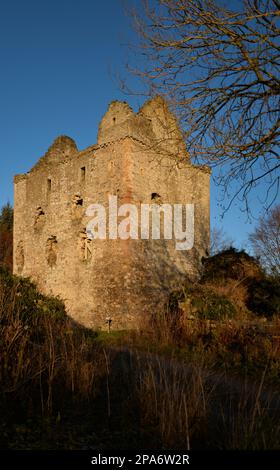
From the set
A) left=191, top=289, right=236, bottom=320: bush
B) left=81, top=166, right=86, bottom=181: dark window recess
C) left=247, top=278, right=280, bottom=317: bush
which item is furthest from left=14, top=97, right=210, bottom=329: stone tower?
left=247, top=278, right=280, bottom=317: bush

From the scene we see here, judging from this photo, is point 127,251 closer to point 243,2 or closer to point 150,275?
point 150,275

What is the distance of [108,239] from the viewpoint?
573 inches

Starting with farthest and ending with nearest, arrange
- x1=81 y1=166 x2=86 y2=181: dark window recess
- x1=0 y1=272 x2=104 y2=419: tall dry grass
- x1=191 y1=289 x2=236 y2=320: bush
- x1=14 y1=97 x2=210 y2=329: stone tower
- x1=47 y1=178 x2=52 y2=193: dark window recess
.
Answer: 1. x1=47 y1=178 x2=52 y2=193: dark window recess
2. x1=81 y1=166 x2=86 y2=181: dark window recess
3. x1=14 y1=97 x2=210 y2=329: stone tower
4. x1=191 y1=289 x2=236 y2=320: bush
5. x1=0 y1=272 x2=104 y2=419: tall dry grass

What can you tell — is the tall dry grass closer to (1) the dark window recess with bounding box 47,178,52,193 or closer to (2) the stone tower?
(2) the stone tower

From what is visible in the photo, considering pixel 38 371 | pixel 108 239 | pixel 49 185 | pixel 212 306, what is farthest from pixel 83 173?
pixel 38 371

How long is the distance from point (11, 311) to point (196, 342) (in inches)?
163

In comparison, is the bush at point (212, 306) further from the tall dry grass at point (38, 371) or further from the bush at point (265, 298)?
the tall dry grass at point (38, 371)

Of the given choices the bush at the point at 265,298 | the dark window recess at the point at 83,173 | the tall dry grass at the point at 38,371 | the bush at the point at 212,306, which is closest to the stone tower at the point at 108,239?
the dark window recess at the point at 83,173

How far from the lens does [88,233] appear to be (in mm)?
15617

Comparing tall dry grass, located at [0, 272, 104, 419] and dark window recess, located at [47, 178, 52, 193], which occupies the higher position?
dark window recess, located at [47, 178, 52, 193]

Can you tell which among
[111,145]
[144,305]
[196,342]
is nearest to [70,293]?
[144,305]

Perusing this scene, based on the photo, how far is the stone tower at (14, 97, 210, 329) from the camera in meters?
14.1

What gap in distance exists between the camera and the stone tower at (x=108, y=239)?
14109 mm

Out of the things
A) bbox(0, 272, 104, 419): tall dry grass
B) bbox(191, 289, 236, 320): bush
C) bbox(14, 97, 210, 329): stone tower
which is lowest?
bbox(0, 272, 104, 419): tall dry grass
